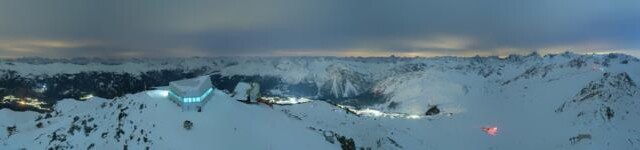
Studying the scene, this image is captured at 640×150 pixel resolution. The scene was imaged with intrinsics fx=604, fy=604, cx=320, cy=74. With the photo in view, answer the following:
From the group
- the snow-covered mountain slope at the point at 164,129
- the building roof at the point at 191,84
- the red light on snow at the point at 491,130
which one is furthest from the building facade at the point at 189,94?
the red light on snow at the point at 491,130

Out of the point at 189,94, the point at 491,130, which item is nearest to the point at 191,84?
the point at 189,94

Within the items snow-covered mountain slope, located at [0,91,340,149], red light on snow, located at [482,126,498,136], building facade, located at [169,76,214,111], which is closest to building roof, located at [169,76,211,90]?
building facade, located at [169,76,214,111]

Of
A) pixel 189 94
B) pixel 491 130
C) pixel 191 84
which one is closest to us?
pixel 189 94

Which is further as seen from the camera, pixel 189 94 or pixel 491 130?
pixel 491 130

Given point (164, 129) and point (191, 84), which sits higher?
point (191, 84)

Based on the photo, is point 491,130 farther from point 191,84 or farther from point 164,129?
point 164,129

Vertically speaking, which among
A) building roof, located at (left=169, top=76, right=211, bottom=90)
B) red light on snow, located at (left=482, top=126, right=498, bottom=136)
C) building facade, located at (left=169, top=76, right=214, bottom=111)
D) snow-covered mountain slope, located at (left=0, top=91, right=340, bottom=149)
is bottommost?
red light on snow, located at (left=482, top=126, right=498, bottom=136)

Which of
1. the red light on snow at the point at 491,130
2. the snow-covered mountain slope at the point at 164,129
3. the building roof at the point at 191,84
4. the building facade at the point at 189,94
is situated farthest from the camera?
the red light on snow at the point at 491,130

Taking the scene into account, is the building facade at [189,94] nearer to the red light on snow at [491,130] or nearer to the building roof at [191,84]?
the building roof at [191,84]

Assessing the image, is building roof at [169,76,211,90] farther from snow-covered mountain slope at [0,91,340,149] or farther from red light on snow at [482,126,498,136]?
red light on snow at [482,126,498,136]

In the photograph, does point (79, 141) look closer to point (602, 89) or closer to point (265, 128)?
point (265, 128)

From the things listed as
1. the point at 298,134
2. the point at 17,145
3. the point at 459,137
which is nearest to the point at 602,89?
the point at 459,137
